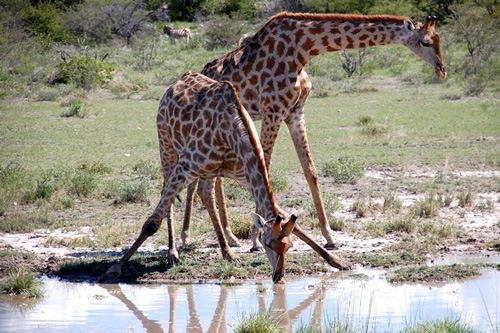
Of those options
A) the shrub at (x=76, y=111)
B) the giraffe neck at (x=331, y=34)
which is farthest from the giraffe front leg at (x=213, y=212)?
the shrub at (x=76, y=111)

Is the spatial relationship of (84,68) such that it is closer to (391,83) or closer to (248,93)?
(391,83)

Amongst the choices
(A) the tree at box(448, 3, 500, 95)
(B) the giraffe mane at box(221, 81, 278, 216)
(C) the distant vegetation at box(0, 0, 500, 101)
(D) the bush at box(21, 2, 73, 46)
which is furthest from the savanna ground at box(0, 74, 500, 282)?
(D) the bush at box(21, 2, 73, 46)

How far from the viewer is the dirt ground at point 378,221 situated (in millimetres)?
10769

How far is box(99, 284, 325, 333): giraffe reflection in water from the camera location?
323 inches

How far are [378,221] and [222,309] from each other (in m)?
3.96

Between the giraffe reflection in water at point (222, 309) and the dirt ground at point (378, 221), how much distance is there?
3.90ft

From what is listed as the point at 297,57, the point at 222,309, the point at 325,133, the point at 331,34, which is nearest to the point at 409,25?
the point at 331,34

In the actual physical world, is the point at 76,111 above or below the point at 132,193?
below

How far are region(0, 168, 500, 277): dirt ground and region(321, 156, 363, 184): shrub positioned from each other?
14 centimetres

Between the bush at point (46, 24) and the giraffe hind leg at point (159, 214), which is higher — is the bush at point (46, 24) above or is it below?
below

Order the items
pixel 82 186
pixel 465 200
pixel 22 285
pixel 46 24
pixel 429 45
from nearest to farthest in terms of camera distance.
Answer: pixel 22 285
pixel 429 45
pixel 465 200
pixel 82 186
pixel 46 24

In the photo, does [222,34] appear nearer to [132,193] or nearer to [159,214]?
[132,193]

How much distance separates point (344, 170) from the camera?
1469 centimetres

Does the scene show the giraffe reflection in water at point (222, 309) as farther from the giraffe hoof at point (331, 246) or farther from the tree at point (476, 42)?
the tree at point (476, 42)
